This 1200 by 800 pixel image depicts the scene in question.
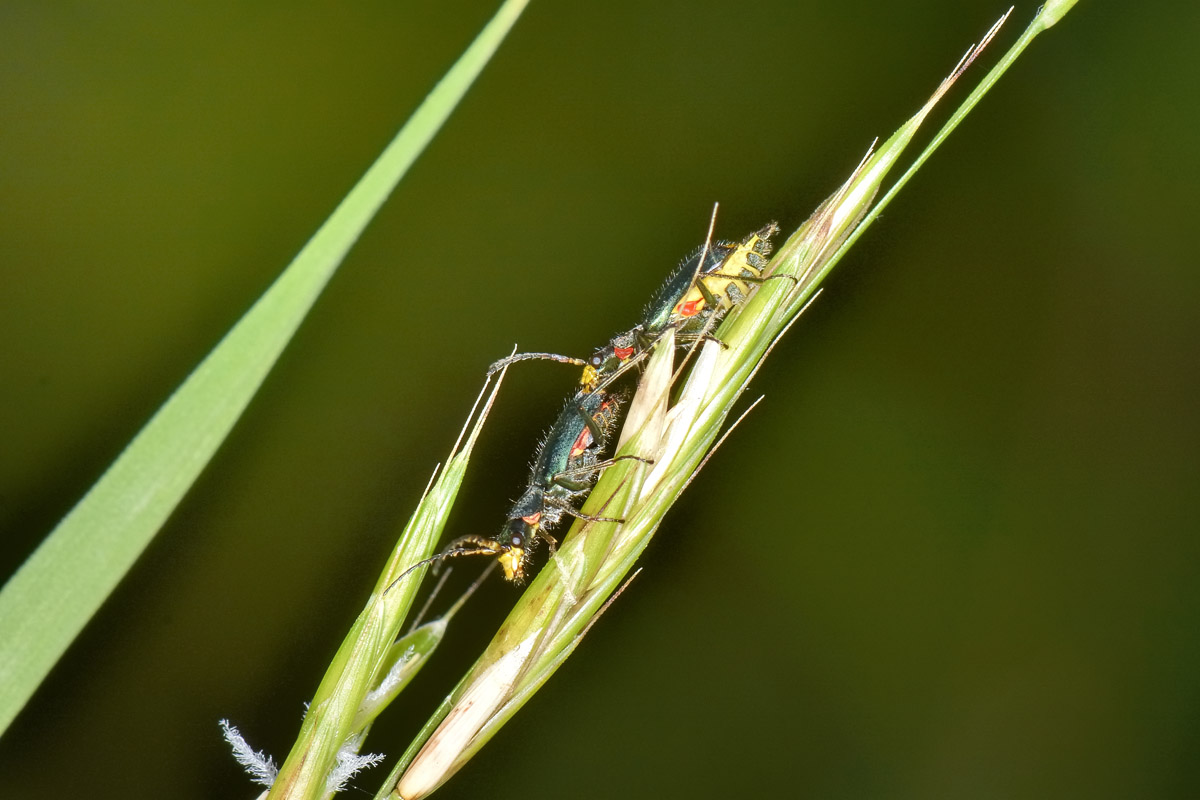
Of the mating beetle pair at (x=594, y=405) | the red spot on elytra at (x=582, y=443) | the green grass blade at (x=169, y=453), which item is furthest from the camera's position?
the red spot on elytra at (x=582, y=443)

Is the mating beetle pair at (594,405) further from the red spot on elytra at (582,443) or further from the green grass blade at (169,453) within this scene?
the green grass blade at (169,453)

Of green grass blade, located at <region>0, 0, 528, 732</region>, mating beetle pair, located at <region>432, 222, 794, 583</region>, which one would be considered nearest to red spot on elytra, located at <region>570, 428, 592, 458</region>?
mating beetle pair, located at <region>432, 222, 794, 583</region>

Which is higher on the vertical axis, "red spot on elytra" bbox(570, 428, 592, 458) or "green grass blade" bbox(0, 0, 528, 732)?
"red spot on elytra" bbox(570, 428, 592, 458)

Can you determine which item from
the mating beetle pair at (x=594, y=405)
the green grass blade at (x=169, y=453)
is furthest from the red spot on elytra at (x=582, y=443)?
the green grass blade at (x=169, y=453)

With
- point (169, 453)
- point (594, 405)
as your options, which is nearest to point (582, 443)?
point (594, 405)

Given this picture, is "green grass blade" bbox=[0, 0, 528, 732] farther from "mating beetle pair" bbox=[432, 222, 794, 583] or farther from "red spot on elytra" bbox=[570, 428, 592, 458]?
"red spot on elytra" bbox=[570, 428, 592, 458]

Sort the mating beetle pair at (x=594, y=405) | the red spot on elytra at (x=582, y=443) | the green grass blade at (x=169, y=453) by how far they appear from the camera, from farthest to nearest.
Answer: the red spot on elytra at (x=582, y=443), the mating beetle pair at (x=594, y=405), the green grass blade at (x=169, y=453)

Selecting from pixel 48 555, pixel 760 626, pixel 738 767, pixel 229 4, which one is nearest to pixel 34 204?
pixel 229 4

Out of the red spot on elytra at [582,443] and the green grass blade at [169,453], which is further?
the red spot on elytra at [582,443]
